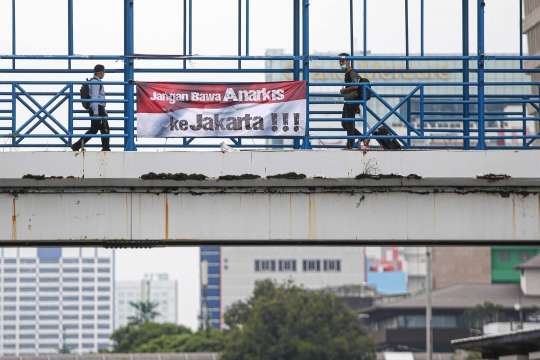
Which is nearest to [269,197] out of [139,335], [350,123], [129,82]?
[129,82]

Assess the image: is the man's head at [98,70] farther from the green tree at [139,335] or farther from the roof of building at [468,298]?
the roof of building at [468,298]

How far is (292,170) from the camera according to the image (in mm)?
12984

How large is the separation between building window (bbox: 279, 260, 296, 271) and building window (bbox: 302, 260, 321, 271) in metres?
1.84

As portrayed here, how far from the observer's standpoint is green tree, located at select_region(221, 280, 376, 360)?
74.6 metres

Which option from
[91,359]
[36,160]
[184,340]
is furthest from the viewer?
[184,340]

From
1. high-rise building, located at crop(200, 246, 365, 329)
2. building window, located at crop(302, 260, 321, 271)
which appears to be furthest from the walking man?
building window, located at crop(302, 260, 321, 271)

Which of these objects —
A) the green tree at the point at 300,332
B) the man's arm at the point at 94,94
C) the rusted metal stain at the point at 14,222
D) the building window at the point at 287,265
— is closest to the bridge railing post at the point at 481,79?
the man's arm at the point at 94,94

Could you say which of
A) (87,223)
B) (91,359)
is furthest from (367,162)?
(91,359)

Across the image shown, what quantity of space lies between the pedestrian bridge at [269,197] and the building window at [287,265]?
6483 inches

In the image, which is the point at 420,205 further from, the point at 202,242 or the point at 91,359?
the point at 91,359

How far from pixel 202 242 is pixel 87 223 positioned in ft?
5.13

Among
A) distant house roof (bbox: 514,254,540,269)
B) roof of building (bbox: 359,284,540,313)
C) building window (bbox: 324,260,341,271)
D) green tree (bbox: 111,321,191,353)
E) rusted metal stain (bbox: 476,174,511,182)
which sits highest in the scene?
rusted metal stain (bbox: 476,174,511,182)

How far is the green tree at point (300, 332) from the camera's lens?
74625 mm

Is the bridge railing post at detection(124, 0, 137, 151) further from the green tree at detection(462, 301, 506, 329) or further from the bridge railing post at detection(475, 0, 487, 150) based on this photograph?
the green tree at detection(462, 301, 506, 329)
